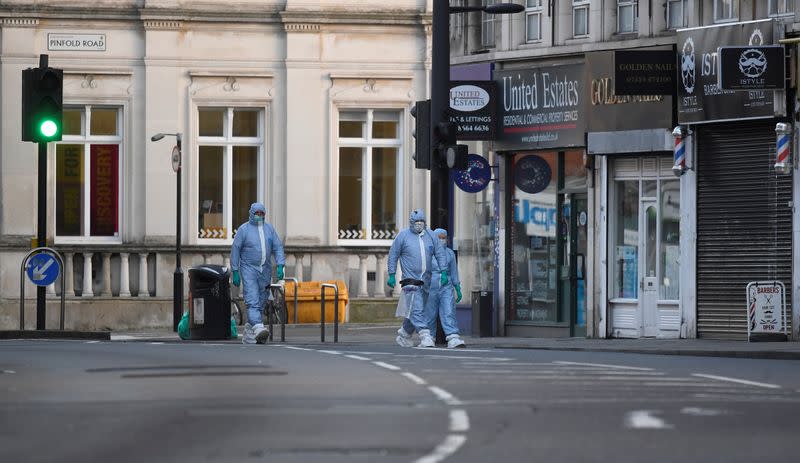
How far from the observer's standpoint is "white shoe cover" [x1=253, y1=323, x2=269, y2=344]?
26.7 m

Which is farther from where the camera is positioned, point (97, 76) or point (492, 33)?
point (97, 76)

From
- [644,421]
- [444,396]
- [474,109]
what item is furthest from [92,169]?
[644,421]

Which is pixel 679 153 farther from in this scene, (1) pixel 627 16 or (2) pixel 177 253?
(2) pixel 177 253

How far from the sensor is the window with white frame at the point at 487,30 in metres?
33.0

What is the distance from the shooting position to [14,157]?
37.8 m

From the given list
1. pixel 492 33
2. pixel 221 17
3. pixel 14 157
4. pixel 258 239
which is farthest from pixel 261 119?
pixel 258 239

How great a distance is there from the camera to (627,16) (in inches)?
1206

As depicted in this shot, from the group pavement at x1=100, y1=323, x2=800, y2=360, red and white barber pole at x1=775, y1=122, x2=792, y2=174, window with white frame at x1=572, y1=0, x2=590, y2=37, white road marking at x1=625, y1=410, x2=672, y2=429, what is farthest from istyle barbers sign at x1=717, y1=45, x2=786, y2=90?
white road marking at x1=625, y1=410, x2=672, y2=429

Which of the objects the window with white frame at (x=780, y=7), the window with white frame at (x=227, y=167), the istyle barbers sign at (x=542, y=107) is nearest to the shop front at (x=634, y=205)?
the istyle barbers sign at (x=542, y=107)

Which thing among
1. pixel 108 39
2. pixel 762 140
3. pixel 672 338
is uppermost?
pixel 108 39

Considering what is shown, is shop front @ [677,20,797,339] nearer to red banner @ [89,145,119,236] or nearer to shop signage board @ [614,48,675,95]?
shop signage board @ [614,48,675,95]

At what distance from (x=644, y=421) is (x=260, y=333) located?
563 inches

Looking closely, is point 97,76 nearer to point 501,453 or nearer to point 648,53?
point 648,53

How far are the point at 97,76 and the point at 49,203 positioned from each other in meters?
2.52
